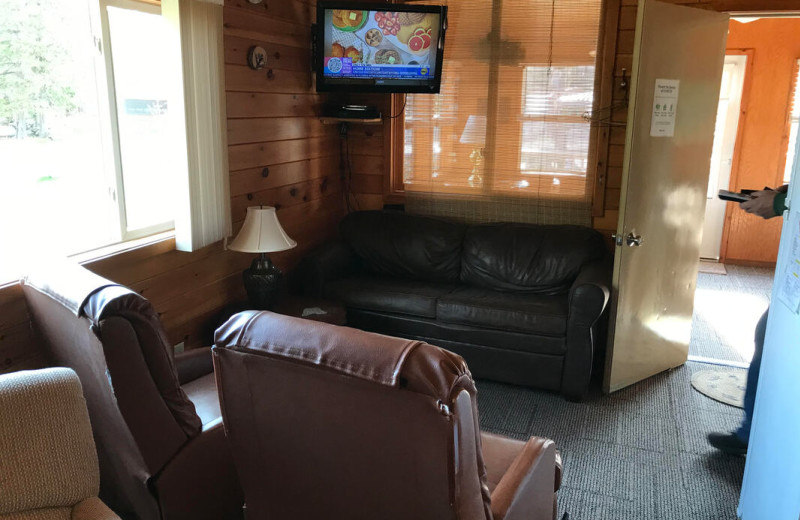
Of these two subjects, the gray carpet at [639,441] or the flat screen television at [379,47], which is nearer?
the gray carpet at [639,441]

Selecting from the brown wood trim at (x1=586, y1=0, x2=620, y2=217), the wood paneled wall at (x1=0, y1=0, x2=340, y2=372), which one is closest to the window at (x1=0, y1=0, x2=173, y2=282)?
the wood paneled wall at (x1=0, y1=0, x2=340, y2=372)

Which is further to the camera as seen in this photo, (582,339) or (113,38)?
(582,339)

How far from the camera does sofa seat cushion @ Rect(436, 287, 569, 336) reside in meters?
3.30

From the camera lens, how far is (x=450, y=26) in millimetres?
4027

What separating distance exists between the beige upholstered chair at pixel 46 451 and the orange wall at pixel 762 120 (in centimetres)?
628

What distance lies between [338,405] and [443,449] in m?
0.25

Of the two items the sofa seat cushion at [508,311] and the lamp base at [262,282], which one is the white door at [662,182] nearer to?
the sofa seat cushion at [508,311]

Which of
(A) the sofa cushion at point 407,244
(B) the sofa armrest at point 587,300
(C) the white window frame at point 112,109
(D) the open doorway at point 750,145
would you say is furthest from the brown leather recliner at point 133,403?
(D) the open doorway at point 750,145

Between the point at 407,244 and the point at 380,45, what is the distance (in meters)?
1.26

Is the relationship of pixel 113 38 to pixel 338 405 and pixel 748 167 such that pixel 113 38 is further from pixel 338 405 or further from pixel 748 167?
pixel 748 167

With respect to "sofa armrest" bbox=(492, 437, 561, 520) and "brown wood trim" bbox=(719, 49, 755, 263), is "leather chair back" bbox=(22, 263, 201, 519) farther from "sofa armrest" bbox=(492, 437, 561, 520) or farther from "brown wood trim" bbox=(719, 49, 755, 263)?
"brown wood trim" bbox=(719, 49, 755, 263)

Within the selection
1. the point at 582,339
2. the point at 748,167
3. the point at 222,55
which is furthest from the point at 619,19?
the point at 748,167

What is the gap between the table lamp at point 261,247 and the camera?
3072mm

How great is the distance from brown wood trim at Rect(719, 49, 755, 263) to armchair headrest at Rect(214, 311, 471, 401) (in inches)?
236
